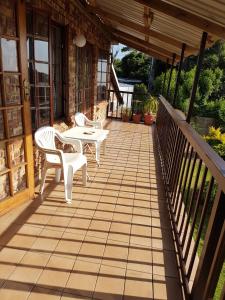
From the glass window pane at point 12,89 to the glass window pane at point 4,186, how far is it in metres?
0.77

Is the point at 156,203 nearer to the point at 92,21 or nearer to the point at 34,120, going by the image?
the point at 34,120

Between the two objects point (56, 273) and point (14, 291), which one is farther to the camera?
point (56, 273)

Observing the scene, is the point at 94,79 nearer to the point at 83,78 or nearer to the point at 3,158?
the point at 83,78

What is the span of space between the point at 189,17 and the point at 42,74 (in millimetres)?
1948

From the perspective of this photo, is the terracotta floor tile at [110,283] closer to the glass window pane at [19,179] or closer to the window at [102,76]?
the glass window pane at [19,179]

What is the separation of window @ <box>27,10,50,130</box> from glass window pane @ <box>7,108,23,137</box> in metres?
0.51

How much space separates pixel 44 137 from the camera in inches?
132

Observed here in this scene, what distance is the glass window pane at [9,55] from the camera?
8.05ft

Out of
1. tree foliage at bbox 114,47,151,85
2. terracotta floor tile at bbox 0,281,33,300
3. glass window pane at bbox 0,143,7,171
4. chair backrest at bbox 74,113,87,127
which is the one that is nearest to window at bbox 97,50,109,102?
chair backrest at bbox 74,113,87,127

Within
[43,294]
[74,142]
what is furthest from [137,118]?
[43,294]

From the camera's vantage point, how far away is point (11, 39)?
2512 millimetres

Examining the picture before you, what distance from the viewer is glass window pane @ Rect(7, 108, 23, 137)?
267cm

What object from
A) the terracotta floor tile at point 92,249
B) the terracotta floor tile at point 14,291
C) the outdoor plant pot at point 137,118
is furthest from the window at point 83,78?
the terracotta floor tile at point 14,291

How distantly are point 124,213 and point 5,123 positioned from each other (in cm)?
164
